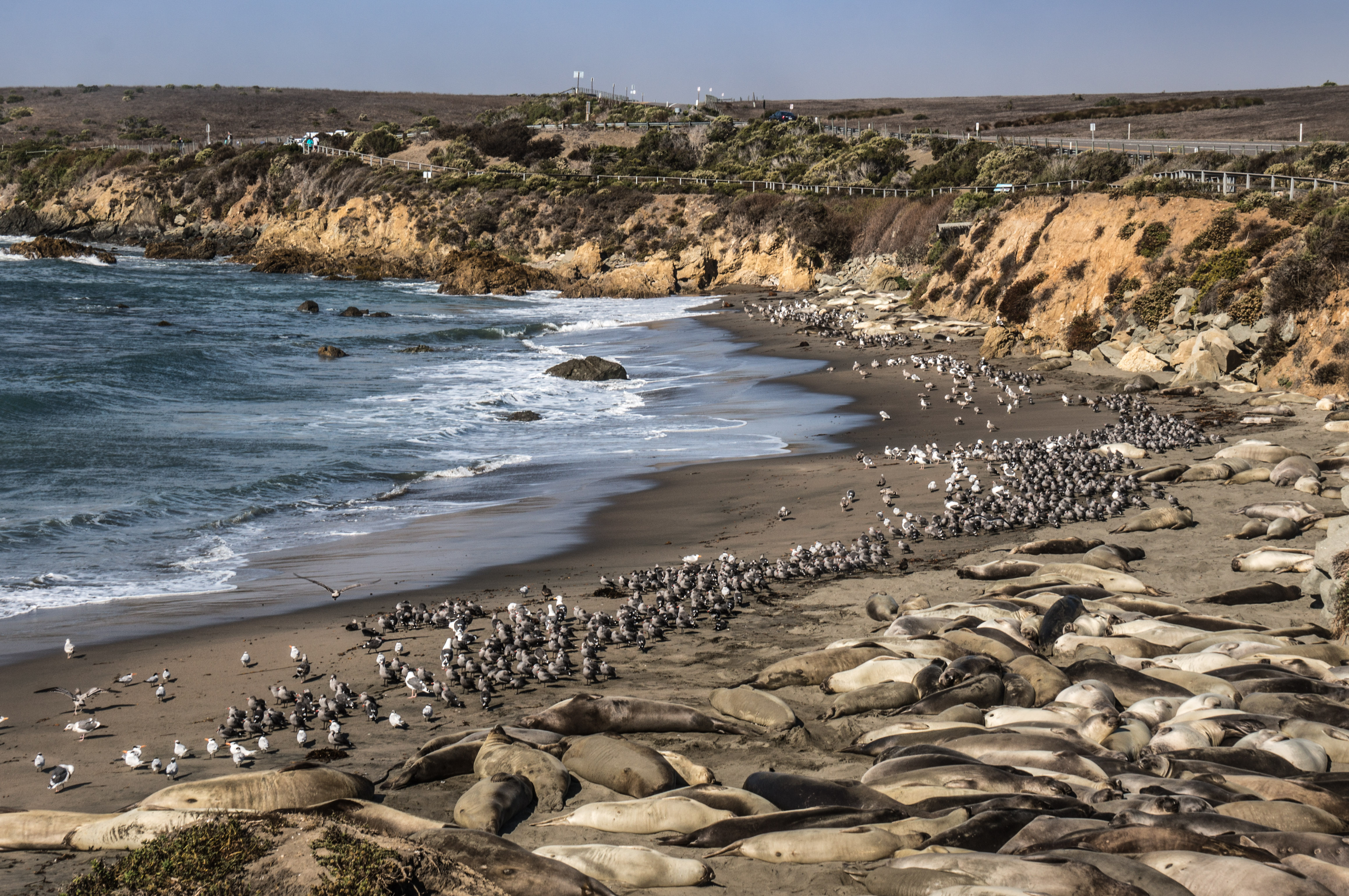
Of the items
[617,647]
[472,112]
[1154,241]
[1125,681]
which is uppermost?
[472,112]

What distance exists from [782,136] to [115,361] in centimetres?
6679

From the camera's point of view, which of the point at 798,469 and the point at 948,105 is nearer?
the point at 798,469

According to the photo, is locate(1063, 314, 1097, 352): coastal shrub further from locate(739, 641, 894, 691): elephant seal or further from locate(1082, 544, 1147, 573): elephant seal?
locate(739, 641, 894, 691): elephant seal

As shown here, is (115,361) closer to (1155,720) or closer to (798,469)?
(798,469)

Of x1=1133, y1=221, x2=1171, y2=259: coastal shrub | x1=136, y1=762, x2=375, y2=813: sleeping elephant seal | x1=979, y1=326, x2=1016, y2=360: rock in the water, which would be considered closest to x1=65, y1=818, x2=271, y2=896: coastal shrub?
x1=136, y1=762, x2=375, y2=813: sleeping elephant seal

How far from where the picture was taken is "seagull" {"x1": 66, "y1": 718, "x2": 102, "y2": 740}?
871 centimetres

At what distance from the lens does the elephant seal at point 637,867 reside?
5672mm

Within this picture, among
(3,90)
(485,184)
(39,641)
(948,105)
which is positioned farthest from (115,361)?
(3,90)

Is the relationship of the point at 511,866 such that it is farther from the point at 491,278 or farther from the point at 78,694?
the point at 491,278

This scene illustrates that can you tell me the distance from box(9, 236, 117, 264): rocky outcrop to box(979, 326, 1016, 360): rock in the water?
222 feet

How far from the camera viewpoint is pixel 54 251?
77.6m

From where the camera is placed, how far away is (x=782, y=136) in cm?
8938

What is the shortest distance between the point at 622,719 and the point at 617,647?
2.66m

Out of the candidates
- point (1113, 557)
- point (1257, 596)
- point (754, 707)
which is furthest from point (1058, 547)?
point (754, 707)
